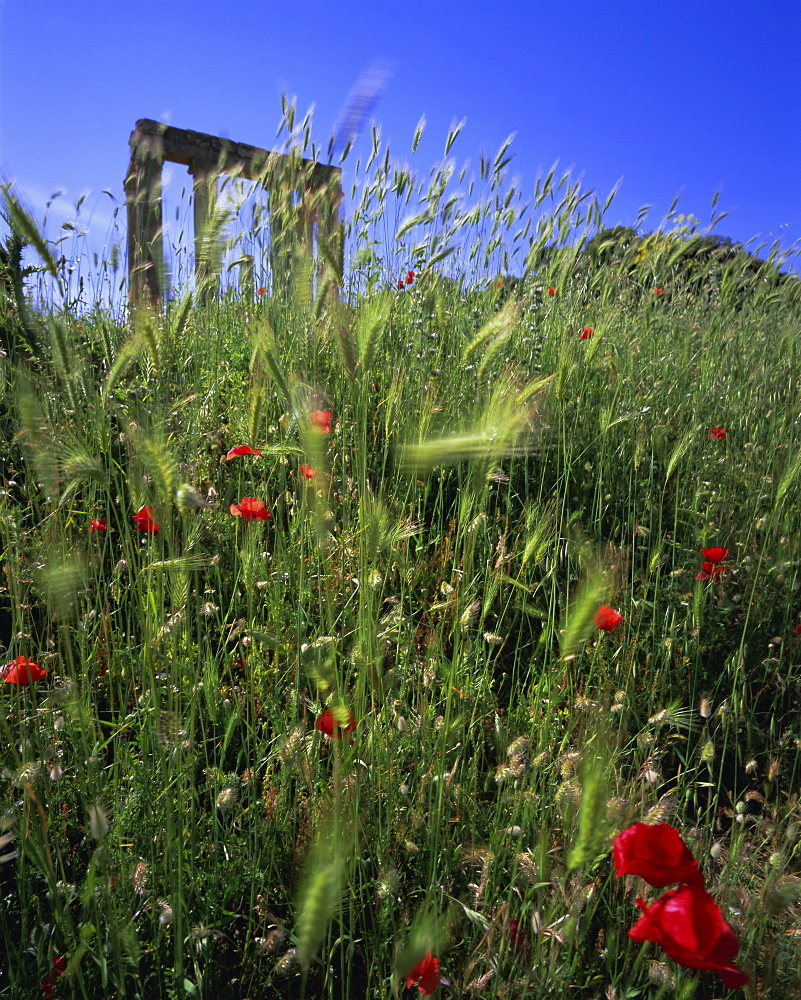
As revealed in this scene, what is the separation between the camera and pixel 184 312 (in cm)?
140

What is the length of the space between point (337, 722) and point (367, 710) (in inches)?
22.9

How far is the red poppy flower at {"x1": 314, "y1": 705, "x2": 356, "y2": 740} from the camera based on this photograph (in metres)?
0.86

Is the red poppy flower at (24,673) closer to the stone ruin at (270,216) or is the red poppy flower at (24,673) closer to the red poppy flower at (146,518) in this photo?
the red poppy flower at (146,518)

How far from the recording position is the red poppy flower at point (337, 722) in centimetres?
86

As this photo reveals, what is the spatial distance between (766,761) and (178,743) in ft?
4.73

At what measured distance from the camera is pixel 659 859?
2.52 feet

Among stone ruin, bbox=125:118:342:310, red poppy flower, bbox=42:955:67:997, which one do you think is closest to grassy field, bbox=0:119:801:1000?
red poppy flower, bbox=42:955:67:997

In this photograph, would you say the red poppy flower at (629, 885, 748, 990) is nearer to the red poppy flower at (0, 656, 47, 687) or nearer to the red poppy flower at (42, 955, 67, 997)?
the red poppy flower at (42, 955, 67, 997)

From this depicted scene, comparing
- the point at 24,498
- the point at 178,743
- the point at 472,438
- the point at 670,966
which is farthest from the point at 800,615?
the point at 24,498

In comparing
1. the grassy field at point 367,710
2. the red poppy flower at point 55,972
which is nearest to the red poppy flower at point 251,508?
the grassy field at point 367,710

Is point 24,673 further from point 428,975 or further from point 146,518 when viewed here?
point 428,975

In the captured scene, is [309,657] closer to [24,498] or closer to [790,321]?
[24,498]

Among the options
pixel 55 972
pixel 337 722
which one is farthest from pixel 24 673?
pixel 337 722

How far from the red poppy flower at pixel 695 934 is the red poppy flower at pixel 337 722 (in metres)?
0.43
